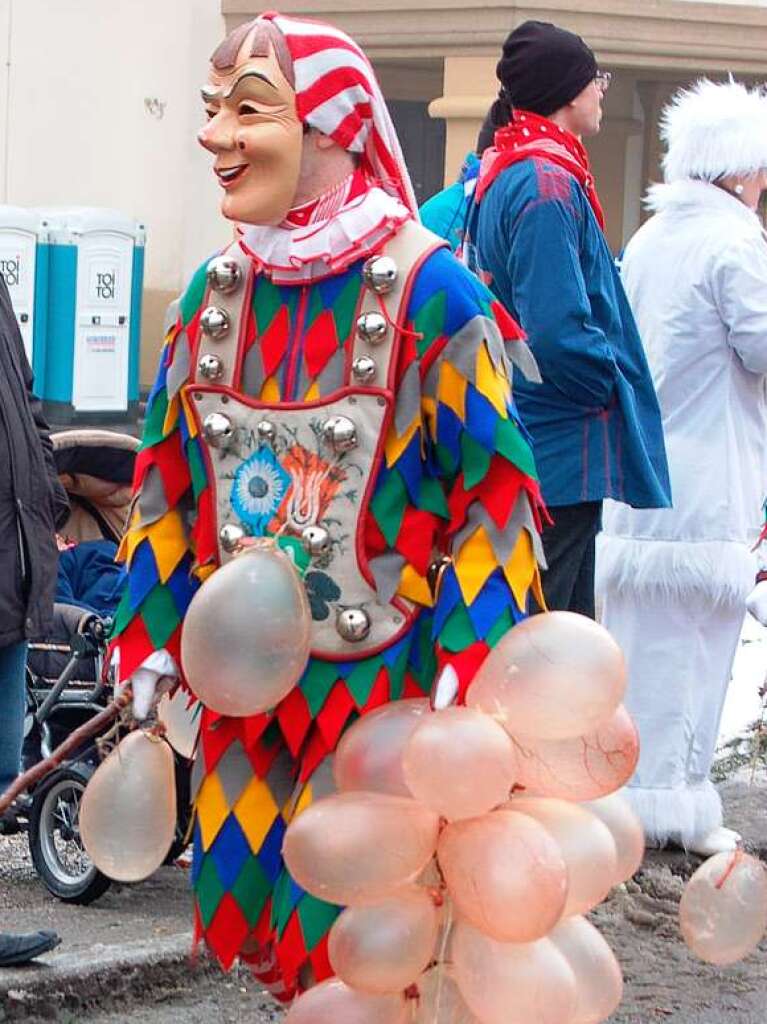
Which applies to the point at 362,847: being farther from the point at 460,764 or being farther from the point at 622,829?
the point at 622,829

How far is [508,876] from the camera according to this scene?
2.81 meters

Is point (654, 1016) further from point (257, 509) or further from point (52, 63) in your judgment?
point (52, 63)

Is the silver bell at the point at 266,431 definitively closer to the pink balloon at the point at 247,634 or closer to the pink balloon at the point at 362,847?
the pink balloon at the point at 247,634

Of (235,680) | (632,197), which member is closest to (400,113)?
(632,197)

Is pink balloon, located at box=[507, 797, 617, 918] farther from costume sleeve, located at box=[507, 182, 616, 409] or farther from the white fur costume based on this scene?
the white fur costume

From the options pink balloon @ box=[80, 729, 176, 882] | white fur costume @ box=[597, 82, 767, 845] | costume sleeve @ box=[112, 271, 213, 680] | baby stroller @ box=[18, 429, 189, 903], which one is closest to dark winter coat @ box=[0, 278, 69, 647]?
baby stroller @ box=[18, 429, 189, 903]

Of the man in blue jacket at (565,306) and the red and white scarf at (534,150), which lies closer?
the man in blue jacket at (565,306)

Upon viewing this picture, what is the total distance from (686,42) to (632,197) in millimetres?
2532

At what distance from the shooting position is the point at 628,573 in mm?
5652

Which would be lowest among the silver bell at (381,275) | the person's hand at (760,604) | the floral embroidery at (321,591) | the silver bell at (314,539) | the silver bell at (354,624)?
the person's hand at (760,604)

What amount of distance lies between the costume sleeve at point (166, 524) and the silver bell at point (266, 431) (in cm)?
15

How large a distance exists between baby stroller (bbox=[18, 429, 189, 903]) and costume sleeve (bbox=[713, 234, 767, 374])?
1.77m

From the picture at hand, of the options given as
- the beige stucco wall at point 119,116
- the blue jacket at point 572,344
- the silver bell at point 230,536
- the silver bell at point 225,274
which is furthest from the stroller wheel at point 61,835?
the beige stucco wall at point 119,116

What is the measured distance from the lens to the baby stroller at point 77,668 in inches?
203
